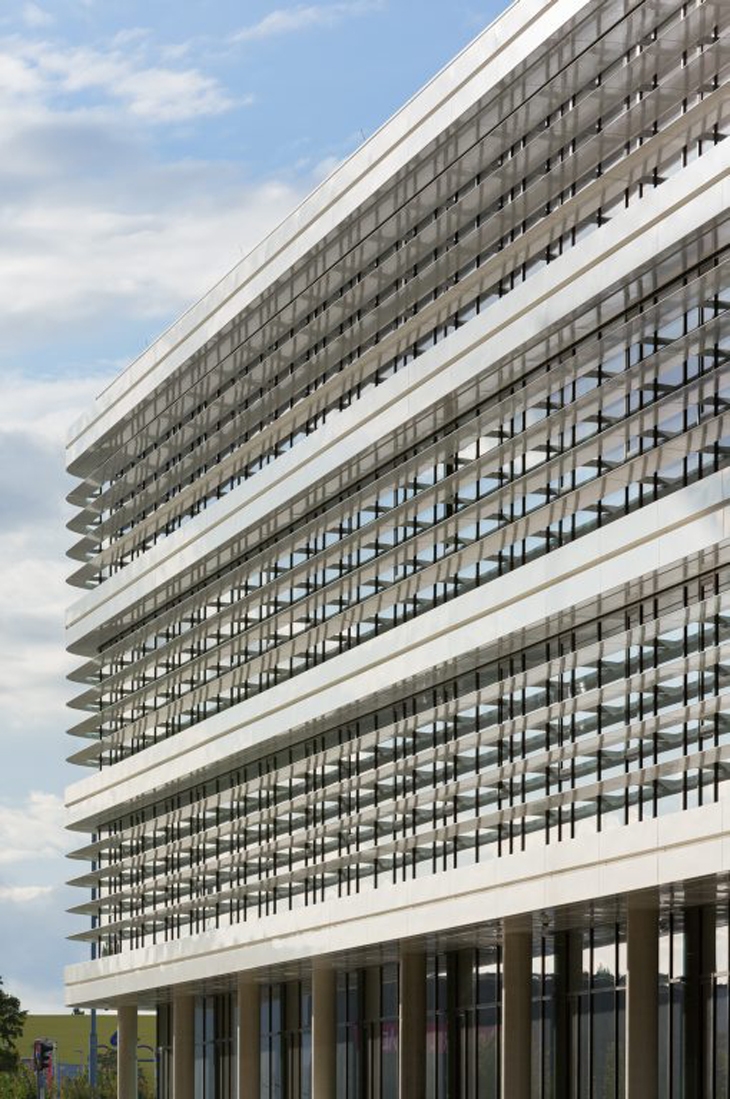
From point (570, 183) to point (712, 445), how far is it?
678 cm

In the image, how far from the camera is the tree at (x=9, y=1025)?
465ft

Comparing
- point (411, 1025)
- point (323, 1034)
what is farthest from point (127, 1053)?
point (411, 1025)

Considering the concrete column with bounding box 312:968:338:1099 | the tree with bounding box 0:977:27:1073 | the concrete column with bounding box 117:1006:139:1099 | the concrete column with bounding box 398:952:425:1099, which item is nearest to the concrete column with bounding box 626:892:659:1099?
the concrete column with bounding box 398:952:425:1099

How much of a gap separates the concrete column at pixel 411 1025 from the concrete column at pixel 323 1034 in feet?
13.1

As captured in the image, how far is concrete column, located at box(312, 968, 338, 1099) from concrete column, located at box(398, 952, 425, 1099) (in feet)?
13.1

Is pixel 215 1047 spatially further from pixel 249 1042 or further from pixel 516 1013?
pixel 516 1013

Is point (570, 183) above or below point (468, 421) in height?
above

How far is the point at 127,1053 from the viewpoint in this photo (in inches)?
2766

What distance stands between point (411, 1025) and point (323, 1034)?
483cm

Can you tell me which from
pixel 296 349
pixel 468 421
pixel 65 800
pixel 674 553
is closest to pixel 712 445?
pixel 674 553

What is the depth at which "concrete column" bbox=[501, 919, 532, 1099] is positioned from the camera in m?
42.8

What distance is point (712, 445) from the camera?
3550cm

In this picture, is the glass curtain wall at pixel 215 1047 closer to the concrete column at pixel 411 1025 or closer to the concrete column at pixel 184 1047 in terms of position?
the concrete column at pixel 184 1047

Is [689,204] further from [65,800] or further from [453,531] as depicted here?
[65,800]
